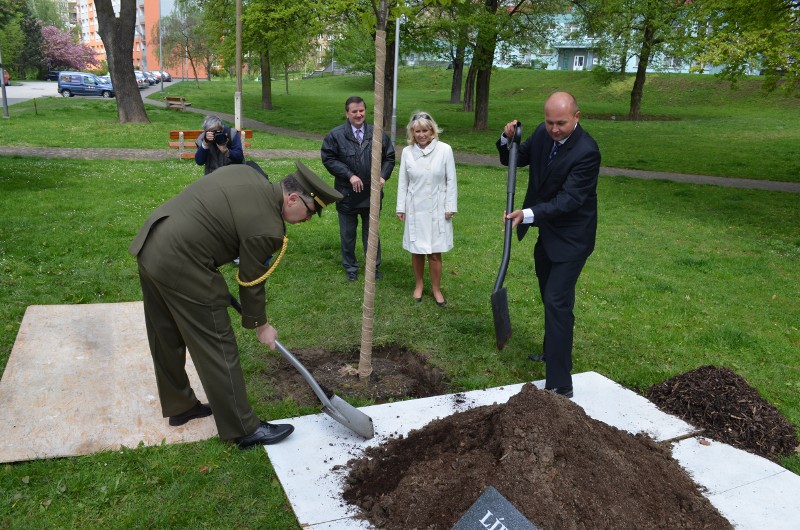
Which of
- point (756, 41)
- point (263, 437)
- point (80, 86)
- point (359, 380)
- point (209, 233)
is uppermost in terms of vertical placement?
point (756, 41)

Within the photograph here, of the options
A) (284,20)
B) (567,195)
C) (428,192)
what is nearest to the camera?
(567,195)

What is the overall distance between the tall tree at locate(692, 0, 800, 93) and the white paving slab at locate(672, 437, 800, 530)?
8.71m

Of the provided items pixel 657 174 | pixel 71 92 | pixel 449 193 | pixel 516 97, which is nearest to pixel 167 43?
pixel 71 92

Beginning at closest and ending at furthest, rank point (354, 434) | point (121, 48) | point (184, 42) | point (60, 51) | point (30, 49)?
point (354, 434) < point (121, 48) < point (184, 42) < point (30, 49) < point (60, 51)

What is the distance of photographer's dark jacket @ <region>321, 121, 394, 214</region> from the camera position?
23.0 ft

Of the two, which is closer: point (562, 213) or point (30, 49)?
point (562, 213)

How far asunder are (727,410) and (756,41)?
8819 millimetres

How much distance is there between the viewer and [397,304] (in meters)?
6.74

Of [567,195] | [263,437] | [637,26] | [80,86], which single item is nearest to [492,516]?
[263,437]

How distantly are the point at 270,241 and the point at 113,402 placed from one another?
6.22 feet

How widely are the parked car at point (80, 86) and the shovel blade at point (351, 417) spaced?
144 ft

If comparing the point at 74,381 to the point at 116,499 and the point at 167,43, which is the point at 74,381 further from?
the point at 167,43

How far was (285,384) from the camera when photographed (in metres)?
5.03

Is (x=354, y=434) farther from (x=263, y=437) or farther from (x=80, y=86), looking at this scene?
(x=80, y=86)
